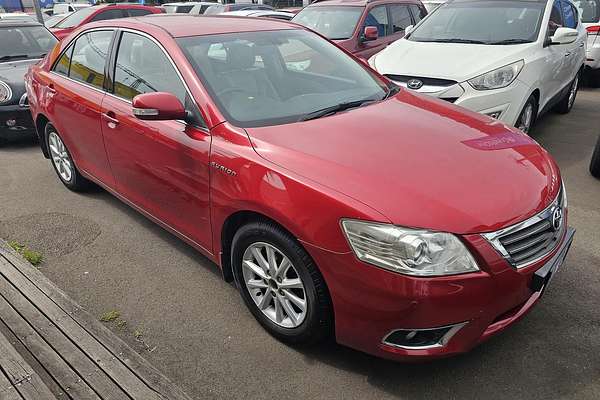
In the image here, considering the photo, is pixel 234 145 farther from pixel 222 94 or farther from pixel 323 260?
pixel 323 260

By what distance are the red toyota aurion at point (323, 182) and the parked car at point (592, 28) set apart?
683cm

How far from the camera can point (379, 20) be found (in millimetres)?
8266

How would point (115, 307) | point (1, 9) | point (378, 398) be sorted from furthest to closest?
point (1, 9), point (115, 307), point (378, 398)

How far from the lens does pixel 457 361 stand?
248 cm

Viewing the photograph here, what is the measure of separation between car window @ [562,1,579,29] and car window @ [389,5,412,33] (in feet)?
9.38

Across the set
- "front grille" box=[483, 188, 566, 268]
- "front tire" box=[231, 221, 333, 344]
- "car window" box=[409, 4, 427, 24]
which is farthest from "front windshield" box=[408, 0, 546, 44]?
"front tire" box=[231, 221, 333, 344]

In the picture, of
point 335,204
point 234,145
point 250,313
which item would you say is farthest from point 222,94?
point 250,313

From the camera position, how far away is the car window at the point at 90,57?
3693 mm

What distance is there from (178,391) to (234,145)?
1.23 m

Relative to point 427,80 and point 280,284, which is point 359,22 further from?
point 280,284

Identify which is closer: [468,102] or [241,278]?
[241,278]

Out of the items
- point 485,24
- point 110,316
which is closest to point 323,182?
point 110,316

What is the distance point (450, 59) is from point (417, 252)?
370 centimetres

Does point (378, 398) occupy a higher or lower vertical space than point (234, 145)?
lower
